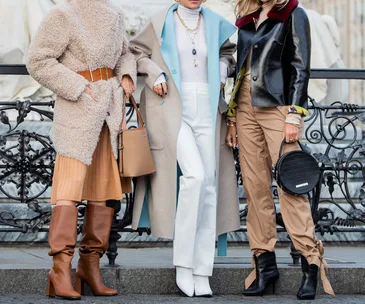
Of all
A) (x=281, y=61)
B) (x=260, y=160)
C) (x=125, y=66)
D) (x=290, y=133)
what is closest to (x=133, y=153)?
(x=125, y=66)

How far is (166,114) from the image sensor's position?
698 cm

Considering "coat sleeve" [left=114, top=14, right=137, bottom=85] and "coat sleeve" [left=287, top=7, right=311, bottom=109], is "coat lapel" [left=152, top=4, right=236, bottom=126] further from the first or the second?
"coat sleeve" [left=287, top=7, right=311, bottom=109]

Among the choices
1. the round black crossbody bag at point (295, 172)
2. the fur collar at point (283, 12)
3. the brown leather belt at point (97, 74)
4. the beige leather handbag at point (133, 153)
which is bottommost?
the round black crossbody bag at point (295, 172)

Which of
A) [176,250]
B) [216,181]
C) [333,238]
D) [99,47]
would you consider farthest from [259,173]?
[333,238]

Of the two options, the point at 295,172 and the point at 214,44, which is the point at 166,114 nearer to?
the point at 214,44

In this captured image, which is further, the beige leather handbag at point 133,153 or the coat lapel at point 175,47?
the coat lapel at point 175,47

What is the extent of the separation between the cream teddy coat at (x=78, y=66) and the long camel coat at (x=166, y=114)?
25 cm

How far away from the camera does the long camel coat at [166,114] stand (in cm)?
699

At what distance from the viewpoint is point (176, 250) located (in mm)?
6898

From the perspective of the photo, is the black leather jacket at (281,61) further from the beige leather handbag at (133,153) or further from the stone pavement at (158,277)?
the stone pavement at (158,277)

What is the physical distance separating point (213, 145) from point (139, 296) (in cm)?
103

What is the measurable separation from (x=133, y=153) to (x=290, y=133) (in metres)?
0.94

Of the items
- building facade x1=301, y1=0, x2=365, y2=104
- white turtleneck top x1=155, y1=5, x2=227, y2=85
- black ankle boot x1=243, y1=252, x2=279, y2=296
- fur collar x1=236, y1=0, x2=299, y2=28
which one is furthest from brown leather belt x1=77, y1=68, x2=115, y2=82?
building facade x1=301, y1=0, x2=365, y2=104

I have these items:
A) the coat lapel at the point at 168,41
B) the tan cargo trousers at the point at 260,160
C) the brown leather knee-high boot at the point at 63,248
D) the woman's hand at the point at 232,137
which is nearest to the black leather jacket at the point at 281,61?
the tan cargo trousers at the point at 260,160
